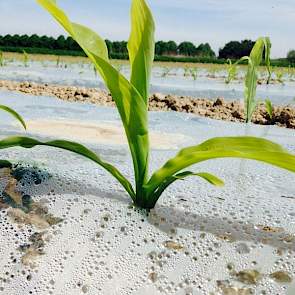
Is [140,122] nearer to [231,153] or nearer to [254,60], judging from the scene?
[231,153]

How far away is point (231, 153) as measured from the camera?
108 cm

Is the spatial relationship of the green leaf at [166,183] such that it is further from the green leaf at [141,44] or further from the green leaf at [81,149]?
the green leaf at [141,44]

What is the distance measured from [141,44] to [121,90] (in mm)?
128

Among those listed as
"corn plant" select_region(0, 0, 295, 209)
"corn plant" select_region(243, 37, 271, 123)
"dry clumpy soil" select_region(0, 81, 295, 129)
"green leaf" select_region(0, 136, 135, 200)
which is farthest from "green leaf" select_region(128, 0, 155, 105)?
"dry clumpy soil" select_region(0, 81, 295, 129)

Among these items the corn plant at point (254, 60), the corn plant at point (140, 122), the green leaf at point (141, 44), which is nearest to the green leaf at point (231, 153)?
the corn plant at point (140, 122)

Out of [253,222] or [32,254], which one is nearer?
[32,254]

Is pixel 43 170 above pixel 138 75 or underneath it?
underneath

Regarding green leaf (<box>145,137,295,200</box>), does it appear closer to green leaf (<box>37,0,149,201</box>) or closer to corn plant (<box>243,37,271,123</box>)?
green leaf (<box>37,0,149,201</box>)

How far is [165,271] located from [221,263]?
116 millimetres

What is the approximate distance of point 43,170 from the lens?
1.47 m

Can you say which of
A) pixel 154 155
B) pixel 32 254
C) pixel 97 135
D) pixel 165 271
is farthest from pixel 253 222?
pixel 97 135

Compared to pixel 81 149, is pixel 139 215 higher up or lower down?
lower down

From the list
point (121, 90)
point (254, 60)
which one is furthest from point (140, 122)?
point (254, 60)

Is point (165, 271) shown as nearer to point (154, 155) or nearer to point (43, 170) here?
point (43, 170)
